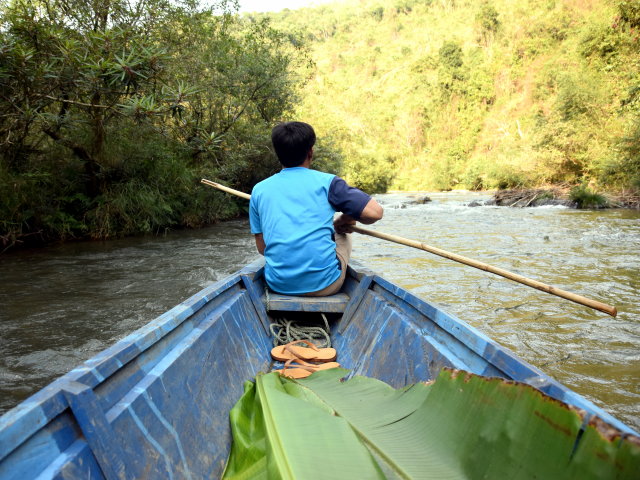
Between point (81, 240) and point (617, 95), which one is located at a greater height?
point (617, 95)

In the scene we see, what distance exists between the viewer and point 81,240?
879cm

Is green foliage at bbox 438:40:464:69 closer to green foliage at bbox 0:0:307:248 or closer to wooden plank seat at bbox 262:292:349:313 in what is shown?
green foliage at bbox 0:0:307:248

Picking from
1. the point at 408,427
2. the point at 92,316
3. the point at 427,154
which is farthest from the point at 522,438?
the point at 427,154

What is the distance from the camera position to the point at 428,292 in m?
5.40

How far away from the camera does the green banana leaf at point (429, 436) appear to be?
882 mm

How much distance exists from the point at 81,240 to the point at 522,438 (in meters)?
9.44

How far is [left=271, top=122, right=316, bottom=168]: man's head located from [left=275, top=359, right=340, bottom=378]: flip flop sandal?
4.02 ft

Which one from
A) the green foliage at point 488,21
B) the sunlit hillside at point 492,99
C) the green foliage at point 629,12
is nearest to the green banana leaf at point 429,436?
the sunlit hillside at point 492,99

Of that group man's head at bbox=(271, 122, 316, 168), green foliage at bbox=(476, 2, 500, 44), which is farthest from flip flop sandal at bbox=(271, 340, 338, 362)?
green foliage at bbox=(476, 2, 500, 44)

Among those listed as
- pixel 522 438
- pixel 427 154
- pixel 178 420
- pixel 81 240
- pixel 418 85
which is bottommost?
pixel 81 240

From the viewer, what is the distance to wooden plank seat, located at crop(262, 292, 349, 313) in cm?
280

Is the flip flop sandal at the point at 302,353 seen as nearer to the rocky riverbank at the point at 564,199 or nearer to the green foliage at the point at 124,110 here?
the green foliage at the point at 124,110

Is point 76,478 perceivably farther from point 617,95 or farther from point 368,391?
point 617,95

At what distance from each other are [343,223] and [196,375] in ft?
5.18
